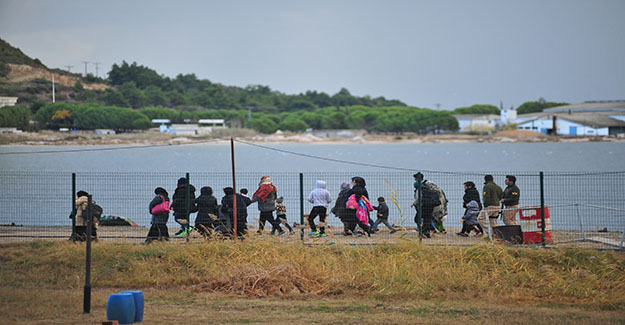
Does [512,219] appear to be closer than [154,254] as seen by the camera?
No

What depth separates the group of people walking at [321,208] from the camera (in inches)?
561

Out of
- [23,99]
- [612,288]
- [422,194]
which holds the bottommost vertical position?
[612,288]

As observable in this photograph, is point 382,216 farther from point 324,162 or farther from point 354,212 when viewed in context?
point 324,162

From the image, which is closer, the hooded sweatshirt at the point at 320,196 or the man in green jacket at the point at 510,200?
the man in green jacket at the point at 510,200

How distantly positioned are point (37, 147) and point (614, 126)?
133150mm

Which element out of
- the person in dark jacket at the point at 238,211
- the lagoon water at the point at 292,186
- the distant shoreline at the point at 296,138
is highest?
the distant shoreline at the point at 296,138

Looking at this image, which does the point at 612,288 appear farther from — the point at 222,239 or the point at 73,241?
the point at 73,241

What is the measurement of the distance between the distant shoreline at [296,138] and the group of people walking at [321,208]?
113 meters

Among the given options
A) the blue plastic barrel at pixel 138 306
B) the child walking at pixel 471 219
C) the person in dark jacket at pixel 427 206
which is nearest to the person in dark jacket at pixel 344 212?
the person in dark jacket at pixel 427 206

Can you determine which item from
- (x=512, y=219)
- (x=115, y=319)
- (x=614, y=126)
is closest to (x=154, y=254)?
(x=115, y=319)

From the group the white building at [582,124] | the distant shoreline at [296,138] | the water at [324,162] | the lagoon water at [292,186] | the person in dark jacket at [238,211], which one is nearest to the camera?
the person in dark jacket at [238,211]

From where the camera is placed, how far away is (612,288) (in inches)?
414

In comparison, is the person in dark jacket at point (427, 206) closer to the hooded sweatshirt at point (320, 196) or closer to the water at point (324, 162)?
the hooded sweatshirt at point (320, 196)

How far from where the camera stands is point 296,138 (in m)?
174
